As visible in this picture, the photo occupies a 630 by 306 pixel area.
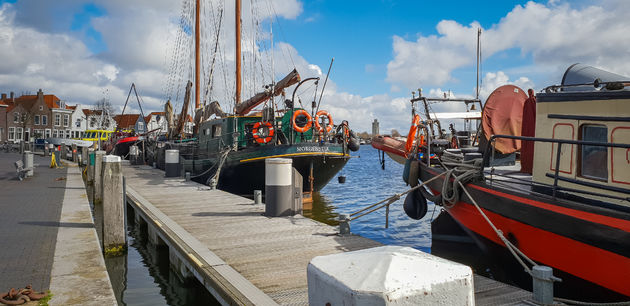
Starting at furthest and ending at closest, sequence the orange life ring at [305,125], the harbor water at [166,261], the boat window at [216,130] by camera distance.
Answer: the boat window at [216,130] < the orange life ring at [305,125] < the harbor water at [166,261]

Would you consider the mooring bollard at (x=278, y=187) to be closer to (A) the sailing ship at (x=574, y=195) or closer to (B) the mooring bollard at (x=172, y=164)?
(A) the sailing ship at (x=574, y=195)

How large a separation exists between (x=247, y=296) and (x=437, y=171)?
243 inches

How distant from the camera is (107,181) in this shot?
25.2 ft

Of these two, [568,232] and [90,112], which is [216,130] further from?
[90,112]

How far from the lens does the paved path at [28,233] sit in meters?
5.56

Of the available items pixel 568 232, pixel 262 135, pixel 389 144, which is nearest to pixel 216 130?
pixel 262 135

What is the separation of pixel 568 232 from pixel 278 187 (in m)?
5.16

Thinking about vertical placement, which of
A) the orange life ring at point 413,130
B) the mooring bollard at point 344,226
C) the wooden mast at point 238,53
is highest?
the wooden mast at point 238,53

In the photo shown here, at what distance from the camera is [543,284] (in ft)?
13.3

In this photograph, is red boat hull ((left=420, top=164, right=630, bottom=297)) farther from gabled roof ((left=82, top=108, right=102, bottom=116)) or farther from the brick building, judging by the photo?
gabled roof ((left=82, top=108, right=102, bottom=116))

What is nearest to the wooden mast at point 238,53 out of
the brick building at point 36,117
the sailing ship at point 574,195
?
the sailing ship at point 574,195

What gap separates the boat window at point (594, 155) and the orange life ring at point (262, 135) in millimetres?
12110

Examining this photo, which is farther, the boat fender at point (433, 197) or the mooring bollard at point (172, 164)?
the mooring bollard at point (172, 164)

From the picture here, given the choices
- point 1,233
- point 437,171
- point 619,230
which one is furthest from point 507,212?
point 1,233
